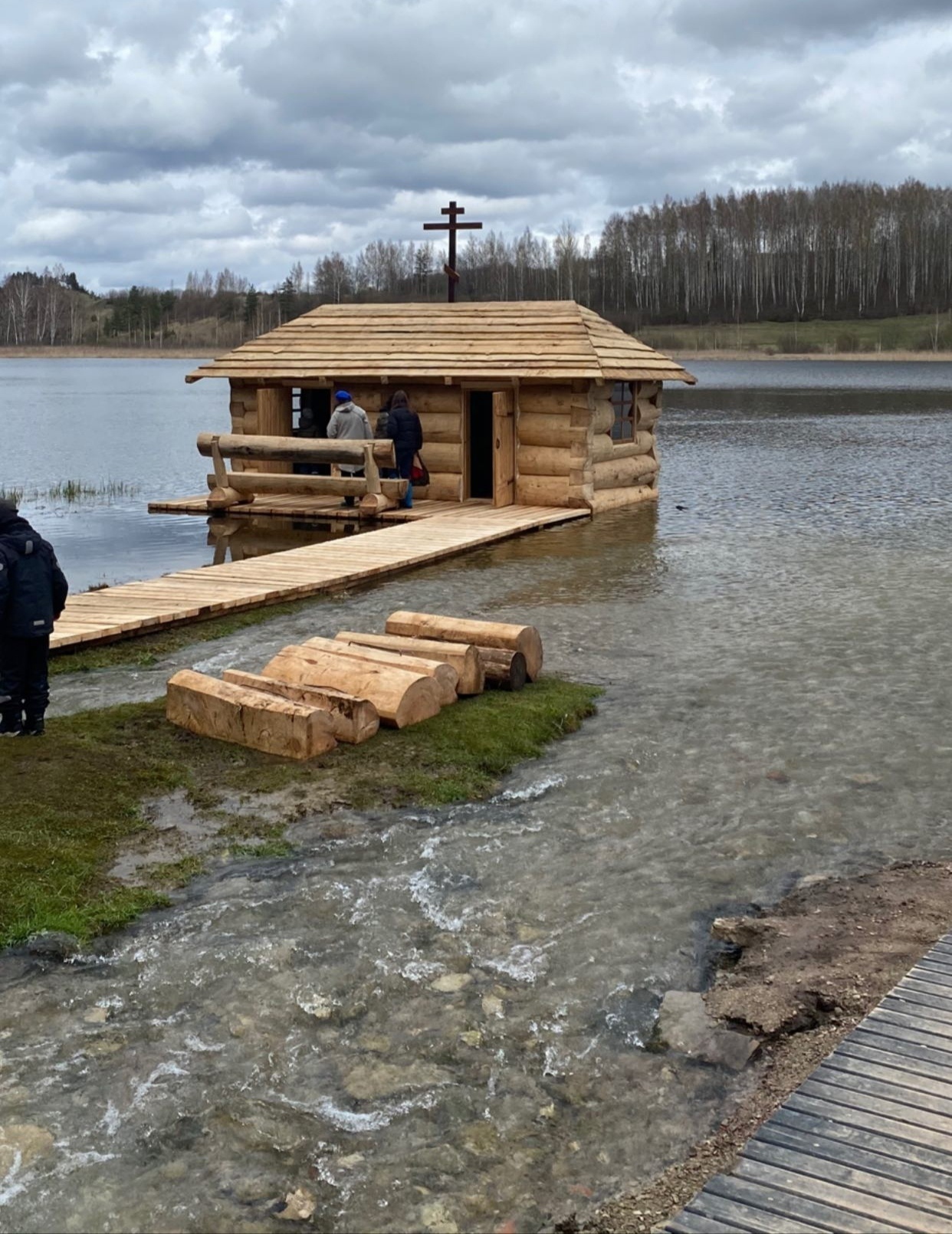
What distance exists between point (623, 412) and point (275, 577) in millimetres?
10103

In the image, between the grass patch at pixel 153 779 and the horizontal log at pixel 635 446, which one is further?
the horizontal log at pixel 635 446

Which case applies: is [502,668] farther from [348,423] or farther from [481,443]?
[481,443]

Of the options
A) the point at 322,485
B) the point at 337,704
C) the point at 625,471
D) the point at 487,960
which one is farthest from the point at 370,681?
the point at 625,471

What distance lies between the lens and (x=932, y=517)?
70.4 ft

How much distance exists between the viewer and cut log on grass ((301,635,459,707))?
31.6 ft

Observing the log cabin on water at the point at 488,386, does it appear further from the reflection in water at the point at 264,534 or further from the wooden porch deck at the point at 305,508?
the reflection in water at the point at 264,534

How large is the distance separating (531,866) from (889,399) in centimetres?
5616

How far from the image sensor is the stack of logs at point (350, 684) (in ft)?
28.8

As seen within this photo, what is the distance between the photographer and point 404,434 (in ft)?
69.5

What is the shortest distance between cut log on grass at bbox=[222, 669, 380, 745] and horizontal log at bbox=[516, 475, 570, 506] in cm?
1255

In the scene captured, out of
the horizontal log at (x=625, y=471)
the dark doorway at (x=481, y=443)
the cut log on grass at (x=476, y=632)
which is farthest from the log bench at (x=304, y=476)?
the cut log on grass at (x=476, y=632)

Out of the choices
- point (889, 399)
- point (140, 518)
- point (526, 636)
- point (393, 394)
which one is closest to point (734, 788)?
point (526, 636)

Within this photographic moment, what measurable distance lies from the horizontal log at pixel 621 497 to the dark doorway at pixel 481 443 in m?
2.37

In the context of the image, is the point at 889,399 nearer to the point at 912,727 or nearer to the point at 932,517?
the point at 932,517
